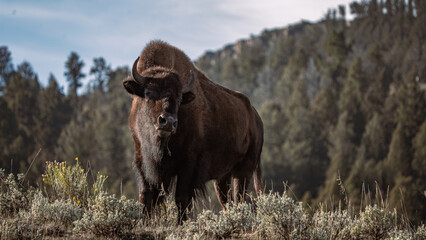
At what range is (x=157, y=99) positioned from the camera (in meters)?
5.60

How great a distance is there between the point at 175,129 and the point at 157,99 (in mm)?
489

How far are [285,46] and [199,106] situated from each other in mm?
128193

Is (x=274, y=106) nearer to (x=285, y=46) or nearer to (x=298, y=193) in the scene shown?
(x=298, y=193)

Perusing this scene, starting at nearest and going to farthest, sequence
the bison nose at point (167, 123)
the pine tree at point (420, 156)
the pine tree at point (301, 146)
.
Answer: the bison nose at point (167, 123), the pine tree at point (420, 156), the pine tree at point (301, 146)

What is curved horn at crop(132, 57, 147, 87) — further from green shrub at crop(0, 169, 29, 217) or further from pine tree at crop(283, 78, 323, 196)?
pine tree at crop(283, 78, 323, 196)

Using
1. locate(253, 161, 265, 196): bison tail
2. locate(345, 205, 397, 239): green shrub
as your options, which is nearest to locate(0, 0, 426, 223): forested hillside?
locate(253, 161, 265, 196): bison tail

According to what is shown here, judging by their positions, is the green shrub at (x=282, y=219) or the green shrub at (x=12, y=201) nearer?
the green shrub at (x=282, y=219)

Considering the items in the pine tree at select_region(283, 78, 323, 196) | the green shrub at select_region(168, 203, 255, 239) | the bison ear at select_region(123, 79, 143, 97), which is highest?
the bison ear at select_region(123, 79, 143, 97)

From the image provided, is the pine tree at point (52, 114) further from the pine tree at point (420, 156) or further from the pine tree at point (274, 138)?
the pine tree at point (420, 156)

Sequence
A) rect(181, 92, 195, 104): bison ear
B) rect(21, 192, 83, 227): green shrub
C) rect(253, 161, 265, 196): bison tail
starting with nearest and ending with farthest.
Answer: rect(21, 192, 83, 227): green shrub < rect(181, 92, 195, 104): bison ear < rect(253, 161, 265, 196): bison tail

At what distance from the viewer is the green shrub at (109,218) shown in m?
4.62

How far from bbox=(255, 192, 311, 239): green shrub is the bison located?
122cm

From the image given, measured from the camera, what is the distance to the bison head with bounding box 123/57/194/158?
5.38m

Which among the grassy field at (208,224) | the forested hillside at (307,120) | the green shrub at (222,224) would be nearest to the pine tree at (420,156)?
the forested hillside at (307,120)
